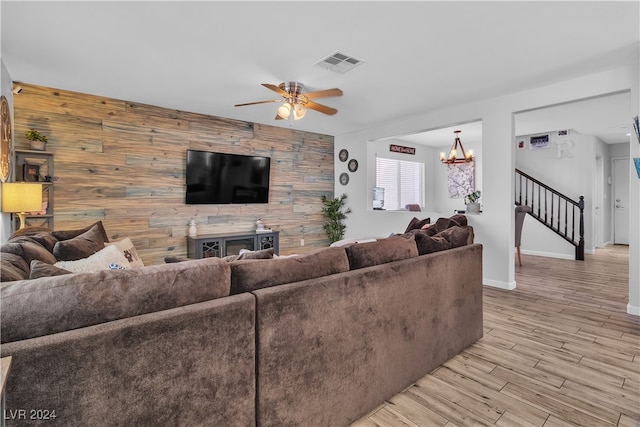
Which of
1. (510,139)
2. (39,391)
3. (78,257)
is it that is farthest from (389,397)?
(510,139)

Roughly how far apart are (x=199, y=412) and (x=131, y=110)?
4.35m

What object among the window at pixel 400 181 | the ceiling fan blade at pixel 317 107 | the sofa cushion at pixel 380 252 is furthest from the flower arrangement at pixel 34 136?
the window at pixel 400 181

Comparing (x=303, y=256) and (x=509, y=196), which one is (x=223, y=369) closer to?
(x=303, y=256)

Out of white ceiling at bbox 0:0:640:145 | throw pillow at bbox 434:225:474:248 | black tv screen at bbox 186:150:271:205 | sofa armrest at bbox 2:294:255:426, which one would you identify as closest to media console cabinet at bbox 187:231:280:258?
black tv screen at bbox 186:150:271:205

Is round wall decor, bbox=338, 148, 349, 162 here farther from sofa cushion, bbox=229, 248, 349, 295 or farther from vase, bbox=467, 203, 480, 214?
sofa cushion, bbox=229, 248, 349, 295

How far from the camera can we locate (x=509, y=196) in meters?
4.12

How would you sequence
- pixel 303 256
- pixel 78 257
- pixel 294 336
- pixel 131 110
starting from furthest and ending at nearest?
pixel 131 110, pixel 78 257, pixel 303 256, pixel 294 336

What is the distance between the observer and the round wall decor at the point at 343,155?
256 inches

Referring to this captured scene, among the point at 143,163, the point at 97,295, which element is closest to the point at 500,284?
the point at 97,295

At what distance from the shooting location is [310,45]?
279cm

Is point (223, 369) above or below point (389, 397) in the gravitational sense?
above

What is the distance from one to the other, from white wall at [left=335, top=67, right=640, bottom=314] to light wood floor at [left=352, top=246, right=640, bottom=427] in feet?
2.07

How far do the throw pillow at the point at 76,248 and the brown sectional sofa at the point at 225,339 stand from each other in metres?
1.28

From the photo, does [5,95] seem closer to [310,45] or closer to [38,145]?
[38,145]
